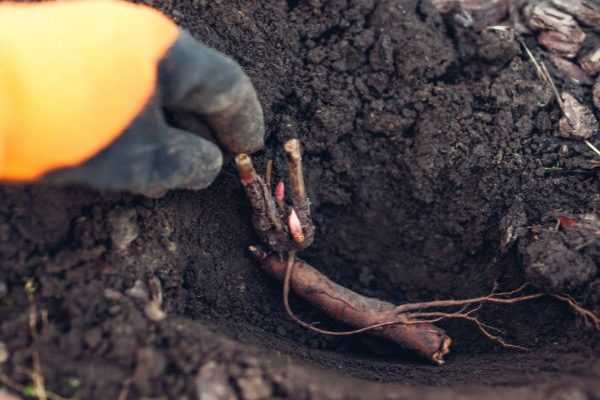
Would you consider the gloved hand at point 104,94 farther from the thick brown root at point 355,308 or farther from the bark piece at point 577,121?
the bark piece at point 577,121

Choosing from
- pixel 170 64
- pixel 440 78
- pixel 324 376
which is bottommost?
pixel 324 376

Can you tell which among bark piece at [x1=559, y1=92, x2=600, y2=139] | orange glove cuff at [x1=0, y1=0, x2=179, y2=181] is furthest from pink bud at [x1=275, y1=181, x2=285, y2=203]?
bark piece at [x1=559, y1=92, x2=600, y2=139]

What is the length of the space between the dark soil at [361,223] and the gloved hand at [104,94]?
35 centimetres

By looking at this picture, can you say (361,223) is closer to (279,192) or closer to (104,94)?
(279,192)

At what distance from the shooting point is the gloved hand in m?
1.57

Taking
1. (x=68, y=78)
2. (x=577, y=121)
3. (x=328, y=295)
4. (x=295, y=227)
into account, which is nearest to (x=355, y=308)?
(x=328, y=295)

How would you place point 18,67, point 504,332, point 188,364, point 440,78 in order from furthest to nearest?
point 440,78 < point 504,332 < point 188,364 < point 18,67

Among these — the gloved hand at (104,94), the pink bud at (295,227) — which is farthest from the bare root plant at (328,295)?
the gloved hand at (104,94)

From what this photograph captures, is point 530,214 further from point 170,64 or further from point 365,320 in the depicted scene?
point 170,64

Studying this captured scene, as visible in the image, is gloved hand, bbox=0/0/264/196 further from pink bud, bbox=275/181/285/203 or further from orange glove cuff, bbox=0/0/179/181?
pink bud, bbox=275/181/285/203

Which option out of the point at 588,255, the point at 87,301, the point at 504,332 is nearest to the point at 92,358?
the point at 87,301

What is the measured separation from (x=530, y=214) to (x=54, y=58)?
185cm

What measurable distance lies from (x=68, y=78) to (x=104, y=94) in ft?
0.32

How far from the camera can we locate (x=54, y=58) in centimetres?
161
